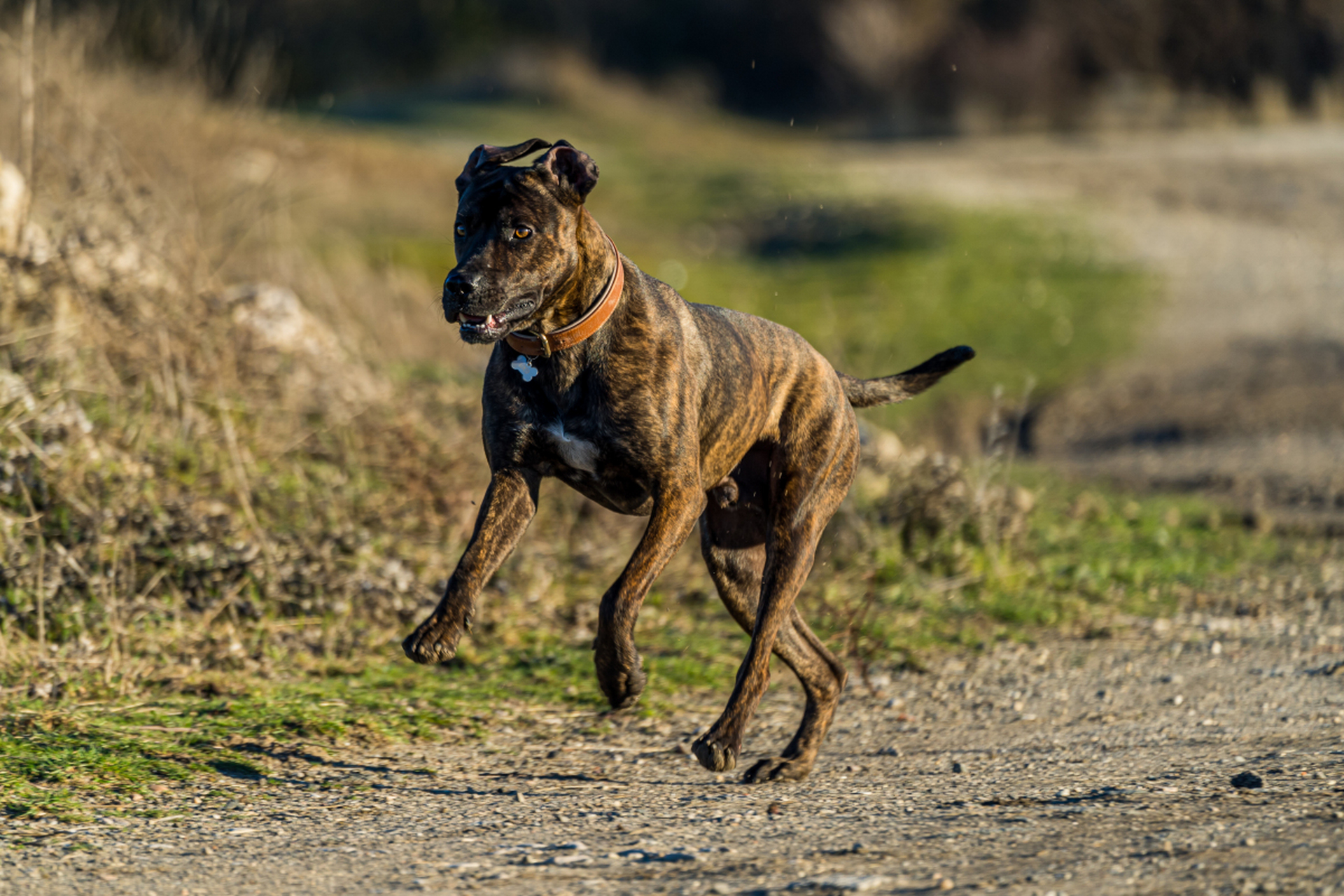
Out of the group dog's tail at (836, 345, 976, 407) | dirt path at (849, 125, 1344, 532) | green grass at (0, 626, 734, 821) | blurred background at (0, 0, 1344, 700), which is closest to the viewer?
green grass at (0, 626, 734, 821)

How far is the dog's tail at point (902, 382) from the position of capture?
5.78m

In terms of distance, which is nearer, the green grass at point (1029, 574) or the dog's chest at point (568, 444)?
the dog's chest at point (568, 444)

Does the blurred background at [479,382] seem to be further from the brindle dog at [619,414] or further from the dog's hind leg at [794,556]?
the brindle dog at [619,414]

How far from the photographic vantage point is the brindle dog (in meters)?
4.43

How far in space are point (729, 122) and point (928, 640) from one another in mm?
37802

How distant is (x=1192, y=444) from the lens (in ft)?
42.8

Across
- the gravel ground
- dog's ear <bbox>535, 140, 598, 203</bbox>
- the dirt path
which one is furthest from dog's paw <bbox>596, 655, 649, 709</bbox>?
the dirt path

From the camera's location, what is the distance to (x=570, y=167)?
455cm

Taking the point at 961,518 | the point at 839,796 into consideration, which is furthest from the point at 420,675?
the point at 961,518

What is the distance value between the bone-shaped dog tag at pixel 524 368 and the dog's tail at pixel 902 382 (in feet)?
5.27

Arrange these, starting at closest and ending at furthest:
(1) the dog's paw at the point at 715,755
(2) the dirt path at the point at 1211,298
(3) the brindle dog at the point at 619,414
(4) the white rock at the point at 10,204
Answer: (3) the brindle dog at the point at 619,414, (1) the dog's paw at the point at 715,755, (4) the white rock at the point at 10,204, (2) the dirt path at the point at 1211,298

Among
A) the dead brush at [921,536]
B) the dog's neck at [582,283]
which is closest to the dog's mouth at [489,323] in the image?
the dog's neck at [582,283]

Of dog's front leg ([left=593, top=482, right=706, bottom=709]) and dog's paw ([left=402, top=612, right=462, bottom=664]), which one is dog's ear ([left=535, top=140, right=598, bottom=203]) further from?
dog's paw ([left=402, top=612, right=462, bottom=664])

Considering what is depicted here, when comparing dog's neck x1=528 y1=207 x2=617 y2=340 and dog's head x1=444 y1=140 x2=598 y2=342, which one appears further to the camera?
dog's neck x1=528 y1=207 x2=617 y2=340
